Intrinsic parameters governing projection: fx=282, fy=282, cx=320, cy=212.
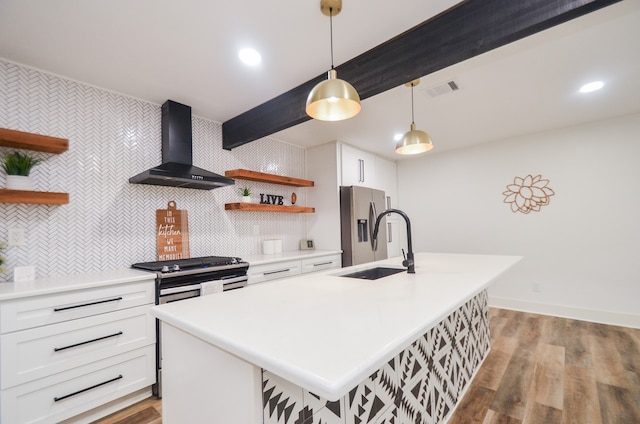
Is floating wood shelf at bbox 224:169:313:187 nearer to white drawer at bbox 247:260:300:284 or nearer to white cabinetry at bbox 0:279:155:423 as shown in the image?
white drawer at bbox 247:260:300:284

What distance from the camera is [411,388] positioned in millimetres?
1431

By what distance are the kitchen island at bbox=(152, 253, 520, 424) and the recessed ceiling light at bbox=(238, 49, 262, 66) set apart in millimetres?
1565

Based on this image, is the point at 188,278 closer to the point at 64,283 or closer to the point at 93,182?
the point at 64,283

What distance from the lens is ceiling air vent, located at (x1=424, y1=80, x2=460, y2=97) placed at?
2.44 meters

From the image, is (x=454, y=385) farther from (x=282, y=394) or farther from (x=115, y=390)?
(x=115, y=390)

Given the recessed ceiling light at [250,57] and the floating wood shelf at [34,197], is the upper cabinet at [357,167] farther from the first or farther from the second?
the floating wood shelf at [34,197]

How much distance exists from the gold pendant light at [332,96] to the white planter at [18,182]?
6.53ft

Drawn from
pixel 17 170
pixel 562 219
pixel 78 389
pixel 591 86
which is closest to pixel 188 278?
pixel 78 389

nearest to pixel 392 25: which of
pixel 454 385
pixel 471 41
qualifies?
pixel 471 41

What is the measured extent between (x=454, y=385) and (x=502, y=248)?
294cm

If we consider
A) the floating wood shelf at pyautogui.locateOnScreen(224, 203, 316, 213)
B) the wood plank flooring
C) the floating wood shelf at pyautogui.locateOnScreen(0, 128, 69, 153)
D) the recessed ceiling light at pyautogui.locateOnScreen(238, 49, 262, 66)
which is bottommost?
the wood plank flooring

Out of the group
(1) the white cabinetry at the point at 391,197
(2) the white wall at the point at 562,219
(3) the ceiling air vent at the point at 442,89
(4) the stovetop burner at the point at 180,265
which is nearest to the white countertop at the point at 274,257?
(4) the stovetop burner at the point at 180,265

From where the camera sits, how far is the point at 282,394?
0.85 m

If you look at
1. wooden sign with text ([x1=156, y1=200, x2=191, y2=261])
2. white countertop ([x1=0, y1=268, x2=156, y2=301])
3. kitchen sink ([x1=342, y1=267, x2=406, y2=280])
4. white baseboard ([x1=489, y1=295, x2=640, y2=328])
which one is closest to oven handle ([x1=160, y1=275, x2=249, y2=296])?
white countertop ([x1=0, y1=268, x2=156, y2=301])
